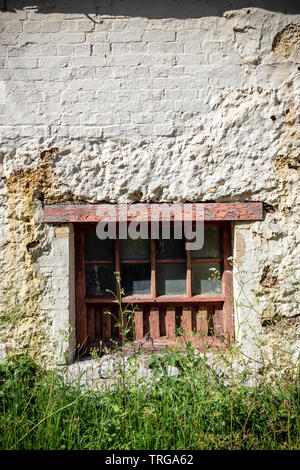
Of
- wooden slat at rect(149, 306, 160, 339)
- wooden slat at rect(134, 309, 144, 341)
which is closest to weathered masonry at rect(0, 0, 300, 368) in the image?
wooden slat at rect(149, 306, 160, 339)

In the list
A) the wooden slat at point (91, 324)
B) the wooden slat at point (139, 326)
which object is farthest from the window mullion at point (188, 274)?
the wooden slat at point (91, 324)

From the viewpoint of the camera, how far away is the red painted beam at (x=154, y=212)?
2.85 m

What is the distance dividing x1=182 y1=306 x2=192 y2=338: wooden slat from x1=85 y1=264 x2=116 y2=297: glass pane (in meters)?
0.71

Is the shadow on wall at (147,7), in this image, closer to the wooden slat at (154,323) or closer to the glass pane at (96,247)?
the glass pane at (96,247)

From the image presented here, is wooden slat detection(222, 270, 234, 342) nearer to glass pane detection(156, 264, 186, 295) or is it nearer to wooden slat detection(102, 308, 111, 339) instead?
glass pane detection(156, 264, 186, 295)

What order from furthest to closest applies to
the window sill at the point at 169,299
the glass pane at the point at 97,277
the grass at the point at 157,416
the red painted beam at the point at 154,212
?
the glass pane at the point at 97,277, the window sill at the point at 169,299, the red painted beam at the point at 154,212, the grass at the point at 157,416

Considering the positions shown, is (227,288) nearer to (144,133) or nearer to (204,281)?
(204,281)

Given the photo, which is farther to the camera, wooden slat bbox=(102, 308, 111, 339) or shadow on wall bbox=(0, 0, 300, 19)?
wooden slat bbox=(102, 308, 111, 339)

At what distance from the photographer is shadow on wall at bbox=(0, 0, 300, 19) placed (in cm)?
290

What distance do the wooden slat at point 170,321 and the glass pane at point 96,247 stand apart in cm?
68

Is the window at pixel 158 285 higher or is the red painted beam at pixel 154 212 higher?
the red painted beam at pixel 154 212

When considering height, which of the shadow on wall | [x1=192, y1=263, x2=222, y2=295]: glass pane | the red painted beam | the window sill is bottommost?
the window sill

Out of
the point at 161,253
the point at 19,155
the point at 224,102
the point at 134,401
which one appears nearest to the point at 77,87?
the point at 19,155
